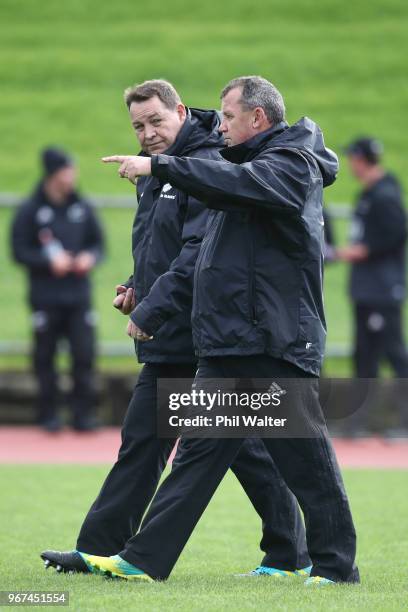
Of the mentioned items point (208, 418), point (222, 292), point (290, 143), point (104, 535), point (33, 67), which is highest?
point (33, 67)

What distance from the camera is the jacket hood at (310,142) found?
564cm

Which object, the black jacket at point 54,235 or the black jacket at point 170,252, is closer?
the black jacket at point 170,252

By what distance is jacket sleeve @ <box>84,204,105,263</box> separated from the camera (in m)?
13.4

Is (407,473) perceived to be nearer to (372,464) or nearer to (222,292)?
(372,464)

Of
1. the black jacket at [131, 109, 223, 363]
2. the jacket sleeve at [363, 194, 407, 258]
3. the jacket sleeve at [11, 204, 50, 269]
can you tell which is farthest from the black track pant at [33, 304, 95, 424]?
the black jacket at [131, 109, 223, 363]

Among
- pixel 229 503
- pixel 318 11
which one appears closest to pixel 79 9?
pixel 318 11

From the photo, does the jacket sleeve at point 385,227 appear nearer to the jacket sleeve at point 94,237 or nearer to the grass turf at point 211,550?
the jacket sleeve at point 94,237

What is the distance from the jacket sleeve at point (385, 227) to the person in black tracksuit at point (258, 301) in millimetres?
7415

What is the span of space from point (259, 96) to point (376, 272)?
25.4 feet

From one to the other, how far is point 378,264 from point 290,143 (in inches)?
311

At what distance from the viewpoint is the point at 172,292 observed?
5.93 meters

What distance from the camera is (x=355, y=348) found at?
13.3 metres

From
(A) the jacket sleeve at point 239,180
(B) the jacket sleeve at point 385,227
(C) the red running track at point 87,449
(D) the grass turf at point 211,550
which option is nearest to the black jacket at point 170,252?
(A) the jacket sleeve at point 239,180

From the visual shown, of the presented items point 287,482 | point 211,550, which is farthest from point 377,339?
point 287,482
